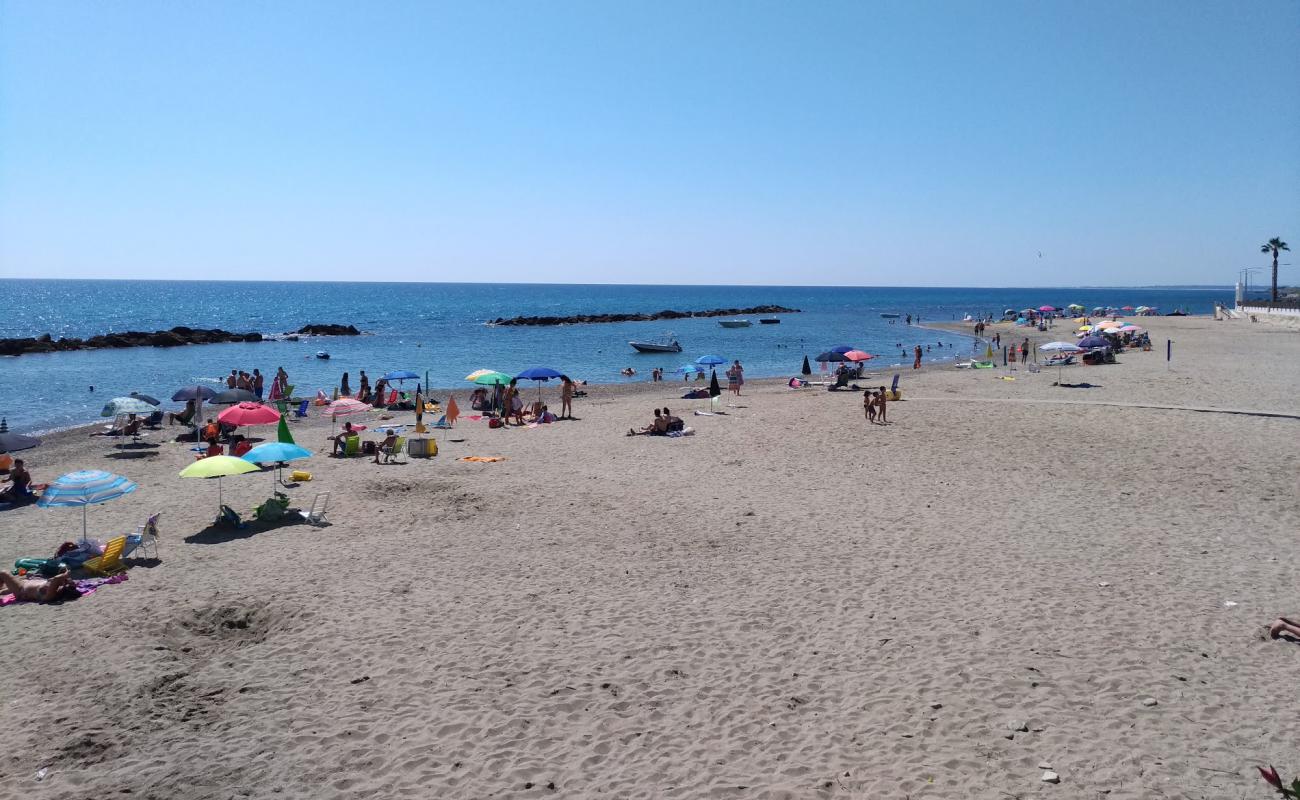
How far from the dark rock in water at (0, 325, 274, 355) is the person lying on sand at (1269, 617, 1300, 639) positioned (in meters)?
63.8

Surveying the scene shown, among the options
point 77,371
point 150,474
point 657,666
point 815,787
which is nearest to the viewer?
point 815,787

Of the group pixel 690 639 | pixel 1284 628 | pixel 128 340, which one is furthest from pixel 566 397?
pixel 128 340

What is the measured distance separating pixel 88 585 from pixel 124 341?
57612mm

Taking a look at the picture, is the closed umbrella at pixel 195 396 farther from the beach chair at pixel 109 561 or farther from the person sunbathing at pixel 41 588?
the person sunbathing at pixel 41 588

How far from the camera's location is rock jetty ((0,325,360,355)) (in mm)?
52594

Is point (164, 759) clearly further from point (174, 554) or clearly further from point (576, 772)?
point (174, 554)

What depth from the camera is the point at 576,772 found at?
6027mm

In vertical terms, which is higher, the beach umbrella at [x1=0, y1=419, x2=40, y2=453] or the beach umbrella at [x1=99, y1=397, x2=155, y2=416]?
the beach umbrella at [x1=99, y1=397, x2=155, y2=416]

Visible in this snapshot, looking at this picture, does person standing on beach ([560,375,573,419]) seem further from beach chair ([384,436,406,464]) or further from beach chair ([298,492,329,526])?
beach chair ([298,492,329,526])

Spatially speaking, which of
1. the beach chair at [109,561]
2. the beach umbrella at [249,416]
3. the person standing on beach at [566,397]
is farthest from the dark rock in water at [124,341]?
the beach chair at [109,561]

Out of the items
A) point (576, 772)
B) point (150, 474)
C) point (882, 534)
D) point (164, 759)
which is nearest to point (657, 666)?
point (576, 772)

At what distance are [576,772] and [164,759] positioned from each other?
11.1ft

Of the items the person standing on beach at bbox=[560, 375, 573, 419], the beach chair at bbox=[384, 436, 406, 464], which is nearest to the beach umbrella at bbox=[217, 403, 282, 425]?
the beach chair at bbox=[384, 436, 406, 464]

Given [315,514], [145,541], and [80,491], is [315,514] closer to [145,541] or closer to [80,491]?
[145,541]
